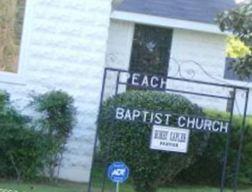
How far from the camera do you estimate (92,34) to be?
1248cm

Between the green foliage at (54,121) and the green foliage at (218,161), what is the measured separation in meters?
2.29

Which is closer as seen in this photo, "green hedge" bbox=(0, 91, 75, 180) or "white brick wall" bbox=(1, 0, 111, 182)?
"green hedge" bbox=(0, 91, 75, 180)

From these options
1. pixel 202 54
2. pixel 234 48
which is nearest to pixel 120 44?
pixel 202 54

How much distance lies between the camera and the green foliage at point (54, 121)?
468 inches

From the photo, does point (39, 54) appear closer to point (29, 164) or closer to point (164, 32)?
point (29, 164)

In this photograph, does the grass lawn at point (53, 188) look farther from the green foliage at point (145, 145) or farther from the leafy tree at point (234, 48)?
the leafy tree at point (234, 48)

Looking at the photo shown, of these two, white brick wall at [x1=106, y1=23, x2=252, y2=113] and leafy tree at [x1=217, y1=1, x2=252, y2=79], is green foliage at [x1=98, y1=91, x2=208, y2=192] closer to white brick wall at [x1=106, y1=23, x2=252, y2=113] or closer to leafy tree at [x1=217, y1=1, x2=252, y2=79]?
leafy tree at [x1=217, y1=1, x2=252, y2=79]

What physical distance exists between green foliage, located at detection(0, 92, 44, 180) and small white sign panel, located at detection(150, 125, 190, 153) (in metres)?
2.60

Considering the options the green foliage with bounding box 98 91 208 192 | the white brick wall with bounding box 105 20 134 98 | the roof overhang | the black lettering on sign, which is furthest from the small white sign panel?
the roof overhang

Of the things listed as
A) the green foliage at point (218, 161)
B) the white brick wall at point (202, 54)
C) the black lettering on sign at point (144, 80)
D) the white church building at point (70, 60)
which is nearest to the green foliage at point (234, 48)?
the white brick wall at point (202, 54)

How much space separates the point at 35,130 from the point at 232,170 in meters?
3.47

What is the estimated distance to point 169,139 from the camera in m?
9.74

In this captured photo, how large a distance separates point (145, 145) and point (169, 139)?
53 centimetres

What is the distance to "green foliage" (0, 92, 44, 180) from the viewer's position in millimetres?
11672
